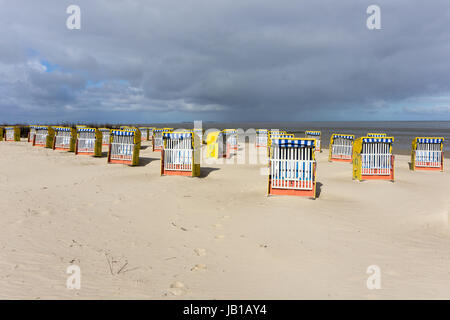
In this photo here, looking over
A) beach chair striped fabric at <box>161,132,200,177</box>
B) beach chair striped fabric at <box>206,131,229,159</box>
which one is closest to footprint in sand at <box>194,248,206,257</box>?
beach chair striped fabric at <box>161,132,200,177</box>

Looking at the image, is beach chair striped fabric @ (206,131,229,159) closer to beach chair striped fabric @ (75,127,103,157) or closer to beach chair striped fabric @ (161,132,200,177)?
beach chair striped fabric @ (161,132,200,177)

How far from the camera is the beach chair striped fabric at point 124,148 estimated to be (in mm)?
17016

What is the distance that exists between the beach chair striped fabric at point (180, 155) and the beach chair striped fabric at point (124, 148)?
4117 mm

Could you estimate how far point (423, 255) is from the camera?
557 centimetres

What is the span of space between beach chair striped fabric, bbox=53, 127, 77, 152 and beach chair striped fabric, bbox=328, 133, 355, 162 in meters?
22.4

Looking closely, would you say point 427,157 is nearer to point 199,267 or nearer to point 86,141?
point 199,267

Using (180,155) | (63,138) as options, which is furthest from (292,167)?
(63,138)

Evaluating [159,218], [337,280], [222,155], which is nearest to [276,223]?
[337,280]

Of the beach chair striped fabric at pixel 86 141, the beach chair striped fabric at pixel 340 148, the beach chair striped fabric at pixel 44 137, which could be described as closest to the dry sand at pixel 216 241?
the beach chair striped fabric at pixel 86 141

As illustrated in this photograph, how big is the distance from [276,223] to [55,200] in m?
7.31

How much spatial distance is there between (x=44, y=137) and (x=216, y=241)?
2632 centimetres

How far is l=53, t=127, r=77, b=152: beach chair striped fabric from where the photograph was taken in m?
23.0
